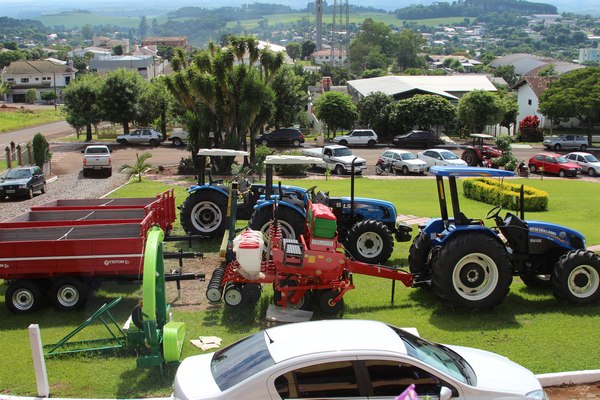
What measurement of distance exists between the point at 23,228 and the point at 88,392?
17.9ft

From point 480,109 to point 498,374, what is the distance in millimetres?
45552

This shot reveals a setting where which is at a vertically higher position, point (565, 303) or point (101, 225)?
point (101, 225)

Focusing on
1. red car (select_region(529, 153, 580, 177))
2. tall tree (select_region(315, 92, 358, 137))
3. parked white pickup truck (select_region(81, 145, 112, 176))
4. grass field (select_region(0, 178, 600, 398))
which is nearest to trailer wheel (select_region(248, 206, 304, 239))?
grass field (select_region(0, 178, 600, 398))

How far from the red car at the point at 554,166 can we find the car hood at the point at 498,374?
1136 inches

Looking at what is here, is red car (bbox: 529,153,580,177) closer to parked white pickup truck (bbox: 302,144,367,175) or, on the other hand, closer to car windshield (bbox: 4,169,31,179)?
parked white pickup truck (bbox: 302,144,367,175)

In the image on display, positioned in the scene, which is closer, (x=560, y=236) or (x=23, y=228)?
(x=560, y=236)

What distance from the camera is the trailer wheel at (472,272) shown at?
38.0ft

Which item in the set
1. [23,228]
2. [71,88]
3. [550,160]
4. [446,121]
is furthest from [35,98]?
[23,228]

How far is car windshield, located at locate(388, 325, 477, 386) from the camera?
7148mm

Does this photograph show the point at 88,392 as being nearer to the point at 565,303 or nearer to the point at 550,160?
the point at 565,303

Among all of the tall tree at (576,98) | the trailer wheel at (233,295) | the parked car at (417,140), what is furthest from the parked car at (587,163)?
the trailer wheel at (233,295)

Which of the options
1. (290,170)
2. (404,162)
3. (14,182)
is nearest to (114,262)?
(14,182)

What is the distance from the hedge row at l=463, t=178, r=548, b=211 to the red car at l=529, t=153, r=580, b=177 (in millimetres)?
10757

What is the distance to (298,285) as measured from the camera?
11.8m
